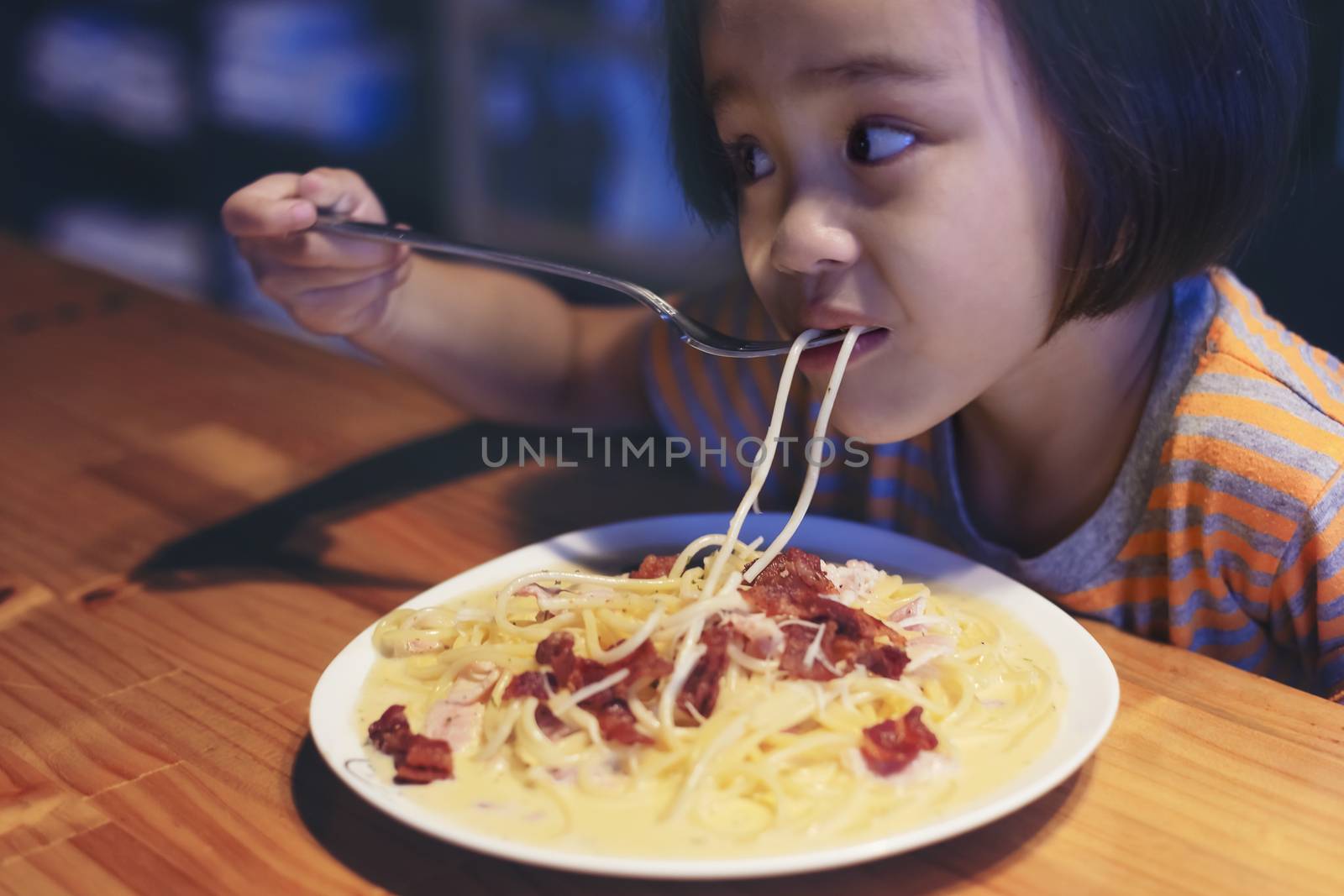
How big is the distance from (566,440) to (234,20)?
106 inches

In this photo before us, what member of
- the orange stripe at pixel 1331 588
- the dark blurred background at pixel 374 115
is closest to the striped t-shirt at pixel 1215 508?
the orange stripe at pixel 1331 588

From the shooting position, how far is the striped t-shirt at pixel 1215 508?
3.87 feet

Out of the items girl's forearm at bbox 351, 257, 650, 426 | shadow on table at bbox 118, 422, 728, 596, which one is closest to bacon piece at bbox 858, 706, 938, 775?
shadow on table at bbox 118, 422, 728, 596

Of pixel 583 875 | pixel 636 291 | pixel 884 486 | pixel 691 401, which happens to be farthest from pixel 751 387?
pixel 583 875

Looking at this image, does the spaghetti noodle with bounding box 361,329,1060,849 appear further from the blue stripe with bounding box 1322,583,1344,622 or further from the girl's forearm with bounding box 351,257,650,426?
the girl's forearm with bounding box 351,257,650,426

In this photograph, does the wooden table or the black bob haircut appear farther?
the black bob haircut

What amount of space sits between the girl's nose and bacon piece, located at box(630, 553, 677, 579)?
0.28 metres

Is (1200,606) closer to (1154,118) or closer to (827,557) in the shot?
(827,557)

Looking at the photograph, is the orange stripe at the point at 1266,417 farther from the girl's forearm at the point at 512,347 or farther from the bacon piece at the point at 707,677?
the girl's forearm at the point at 512,347

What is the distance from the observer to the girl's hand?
141 cm

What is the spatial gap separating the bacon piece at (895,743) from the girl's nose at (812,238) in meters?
0.38

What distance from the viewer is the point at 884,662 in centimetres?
99

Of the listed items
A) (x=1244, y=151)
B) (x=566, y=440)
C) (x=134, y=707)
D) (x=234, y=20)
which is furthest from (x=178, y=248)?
(x=1244, y=151)

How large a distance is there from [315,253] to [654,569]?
0.59m
